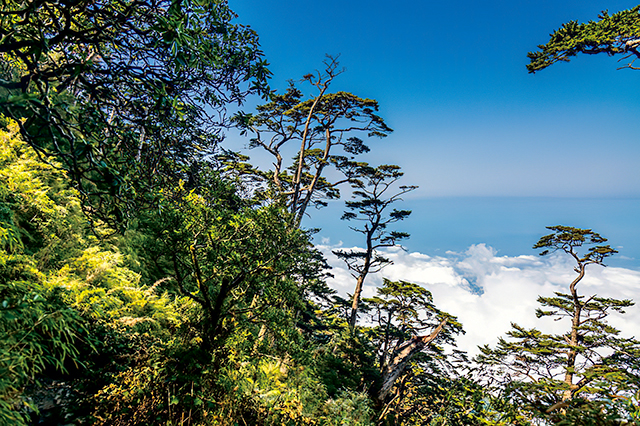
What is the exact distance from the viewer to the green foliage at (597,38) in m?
7.57

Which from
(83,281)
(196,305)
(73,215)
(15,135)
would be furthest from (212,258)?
(15,135)

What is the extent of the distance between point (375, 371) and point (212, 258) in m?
10.0

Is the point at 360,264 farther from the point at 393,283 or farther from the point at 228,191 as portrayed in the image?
the point at 228,191

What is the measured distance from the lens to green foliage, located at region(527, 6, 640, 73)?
7.57 m

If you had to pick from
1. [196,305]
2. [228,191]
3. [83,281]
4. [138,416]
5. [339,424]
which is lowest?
[339,424]

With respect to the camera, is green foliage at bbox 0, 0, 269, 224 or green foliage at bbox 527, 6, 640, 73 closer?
green foliage at bbox 0, 0, 269, 224

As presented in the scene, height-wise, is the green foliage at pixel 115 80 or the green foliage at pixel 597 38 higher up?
the green foliage at pixel 597 38

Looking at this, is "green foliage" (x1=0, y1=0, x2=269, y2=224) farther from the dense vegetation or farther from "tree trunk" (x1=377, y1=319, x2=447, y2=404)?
"tree trunk" (x1=377, y1=319, x2=447, y2=404)

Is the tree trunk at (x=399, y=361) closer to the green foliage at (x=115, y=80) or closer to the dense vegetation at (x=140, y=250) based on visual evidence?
the dense vegetation at (x=140, y=250)

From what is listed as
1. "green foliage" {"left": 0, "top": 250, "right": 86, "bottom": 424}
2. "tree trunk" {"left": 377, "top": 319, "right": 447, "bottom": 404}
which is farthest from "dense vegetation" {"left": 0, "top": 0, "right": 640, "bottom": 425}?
"tree trunk" {"left": 377, "top": 319, "right": 447, "bottom": 404}

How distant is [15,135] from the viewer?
441cm

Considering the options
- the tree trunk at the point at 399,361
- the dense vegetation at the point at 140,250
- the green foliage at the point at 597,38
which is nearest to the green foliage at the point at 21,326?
the dense vegetation at the point at 140,250

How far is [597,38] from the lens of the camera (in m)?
7.97

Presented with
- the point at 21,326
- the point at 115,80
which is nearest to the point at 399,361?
the point at 21,326
